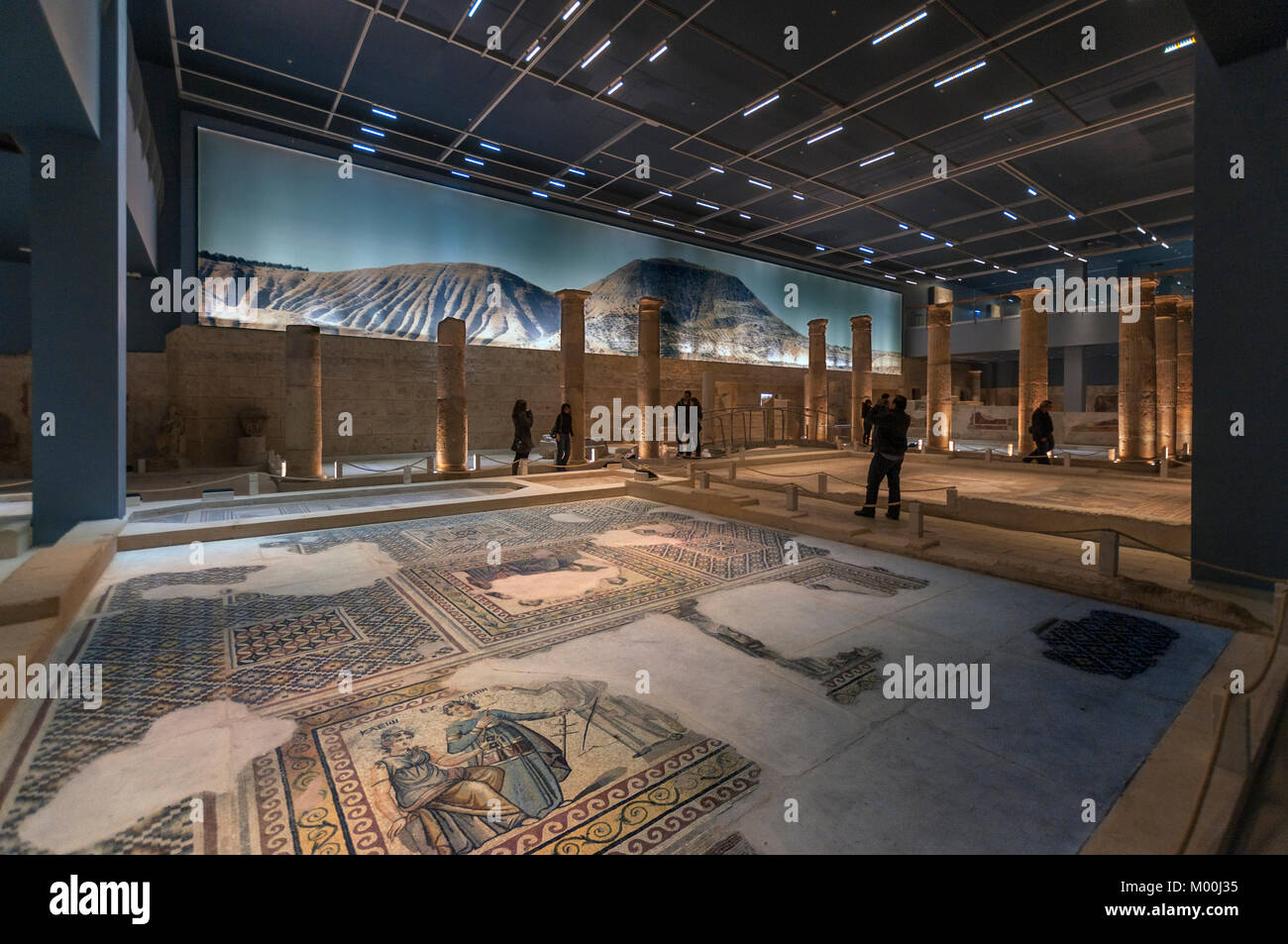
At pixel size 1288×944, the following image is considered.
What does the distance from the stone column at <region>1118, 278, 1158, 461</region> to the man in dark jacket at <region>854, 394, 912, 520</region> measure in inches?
388

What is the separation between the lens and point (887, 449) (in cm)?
716

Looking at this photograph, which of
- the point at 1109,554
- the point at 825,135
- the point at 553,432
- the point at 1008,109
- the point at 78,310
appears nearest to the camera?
the point at 1109,554

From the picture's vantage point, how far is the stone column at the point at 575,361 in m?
12.4

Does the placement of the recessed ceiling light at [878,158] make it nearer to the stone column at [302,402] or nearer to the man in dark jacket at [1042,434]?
the man in dark jacket at [1042,434]

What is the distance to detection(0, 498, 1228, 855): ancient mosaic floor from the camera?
2.05m

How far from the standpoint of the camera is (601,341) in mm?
20078

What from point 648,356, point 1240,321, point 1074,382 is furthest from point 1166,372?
point 1240,321

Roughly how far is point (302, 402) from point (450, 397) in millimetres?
2472

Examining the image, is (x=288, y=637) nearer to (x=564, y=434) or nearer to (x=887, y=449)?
(x=887, y=449)

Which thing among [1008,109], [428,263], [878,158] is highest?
[878,158]

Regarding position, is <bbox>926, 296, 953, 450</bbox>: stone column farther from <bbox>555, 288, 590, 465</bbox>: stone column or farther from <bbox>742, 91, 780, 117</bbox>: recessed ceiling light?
<bbox>555, 288, 590, 465</bbox>: stone column

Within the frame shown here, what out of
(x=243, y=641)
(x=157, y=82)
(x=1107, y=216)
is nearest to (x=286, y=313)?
(x=157, y=82)

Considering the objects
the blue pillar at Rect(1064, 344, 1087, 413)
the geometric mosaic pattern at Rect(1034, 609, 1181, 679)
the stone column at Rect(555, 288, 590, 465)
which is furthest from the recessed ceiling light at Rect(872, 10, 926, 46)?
the blue pillar at Rect(1064, 344, 1087, 413)
